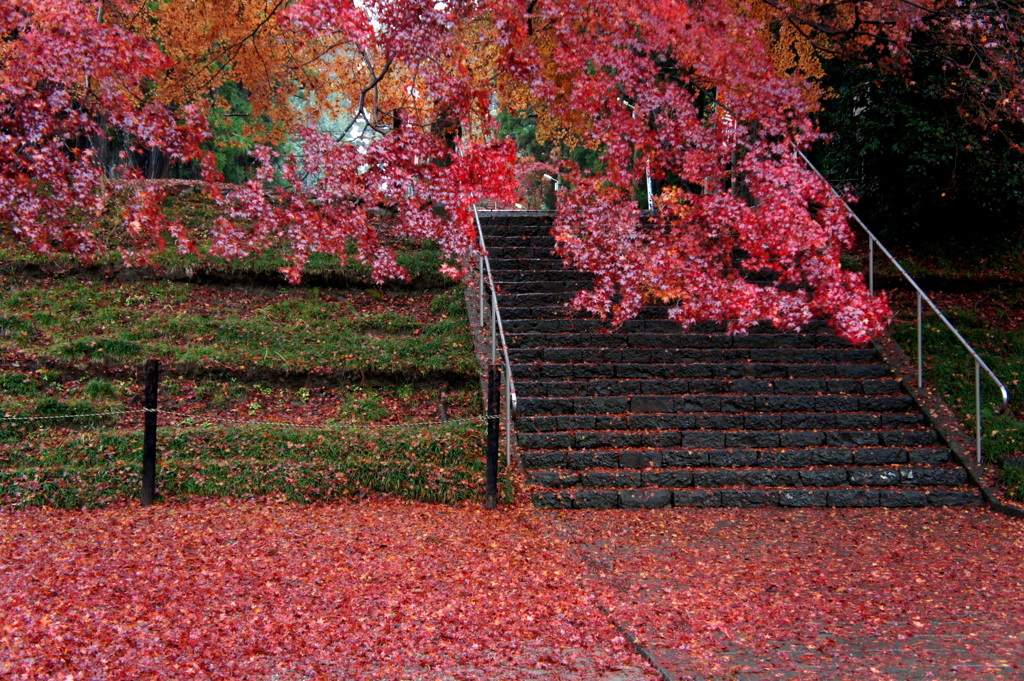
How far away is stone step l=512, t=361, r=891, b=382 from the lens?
29.8 feet

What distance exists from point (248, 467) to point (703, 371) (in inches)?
199

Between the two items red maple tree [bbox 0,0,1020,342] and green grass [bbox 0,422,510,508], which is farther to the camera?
red maple tree [bbox 0,0,1020,342]

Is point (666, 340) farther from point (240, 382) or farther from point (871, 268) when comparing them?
point (240, 382)

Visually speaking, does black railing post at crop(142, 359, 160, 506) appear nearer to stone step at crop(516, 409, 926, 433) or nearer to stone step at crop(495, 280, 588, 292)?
stone step at crop(516, 409, 926, 433)

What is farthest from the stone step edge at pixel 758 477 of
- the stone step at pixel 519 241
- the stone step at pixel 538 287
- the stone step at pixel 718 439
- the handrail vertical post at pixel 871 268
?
the stone step at pixel 519 241

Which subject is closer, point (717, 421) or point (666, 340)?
point (717, 421)

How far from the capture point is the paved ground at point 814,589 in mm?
4254

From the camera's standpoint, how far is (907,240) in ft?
41.8

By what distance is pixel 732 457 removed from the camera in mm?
8016

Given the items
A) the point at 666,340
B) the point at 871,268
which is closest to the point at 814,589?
the point at 666,340

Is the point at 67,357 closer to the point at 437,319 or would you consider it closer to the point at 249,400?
the point at 249,400

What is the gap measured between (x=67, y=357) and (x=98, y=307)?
147 centimetres

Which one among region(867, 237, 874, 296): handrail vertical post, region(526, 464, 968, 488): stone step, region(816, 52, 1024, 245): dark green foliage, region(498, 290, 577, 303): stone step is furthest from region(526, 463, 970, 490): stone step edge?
region(816, 52, 1024, 245): dark green foliage

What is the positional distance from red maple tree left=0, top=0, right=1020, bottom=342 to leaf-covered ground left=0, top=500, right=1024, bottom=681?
368cm
